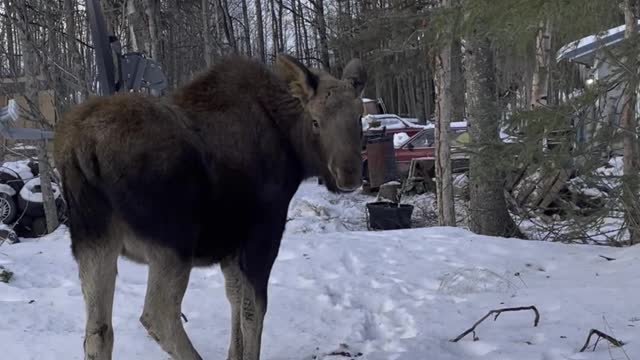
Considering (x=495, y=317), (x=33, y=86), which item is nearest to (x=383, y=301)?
(x=495, y=317)

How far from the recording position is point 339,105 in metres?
3.84

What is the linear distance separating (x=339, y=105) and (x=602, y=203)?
14.9 feet

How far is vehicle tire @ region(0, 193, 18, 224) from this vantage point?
13.0 m

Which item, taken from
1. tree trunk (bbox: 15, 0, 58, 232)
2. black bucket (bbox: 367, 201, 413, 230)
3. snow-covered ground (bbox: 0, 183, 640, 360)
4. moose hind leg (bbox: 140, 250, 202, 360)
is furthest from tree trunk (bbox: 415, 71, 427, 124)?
moose hind leg (bbox: 140, 250, 202, 360)

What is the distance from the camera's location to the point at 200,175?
3422mm

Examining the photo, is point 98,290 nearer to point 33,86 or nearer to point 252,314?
point 252,314

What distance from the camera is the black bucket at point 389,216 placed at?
11.8m

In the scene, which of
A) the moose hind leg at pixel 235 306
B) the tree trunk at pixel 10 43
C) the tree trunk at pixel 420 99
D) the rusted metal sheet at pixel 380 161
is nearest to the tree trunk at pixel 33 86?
→ the tree trunk at pixel 10 43

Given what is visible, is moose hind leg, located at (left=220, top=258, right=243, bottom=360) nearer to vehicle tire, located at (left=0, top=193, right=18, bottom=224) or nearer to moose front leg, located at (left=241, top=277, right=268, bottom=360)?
moose front leg, located at (left=241, top=277, right=268, bottom=360)

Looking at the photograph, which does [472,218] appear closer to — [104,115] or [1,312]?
[1,312]

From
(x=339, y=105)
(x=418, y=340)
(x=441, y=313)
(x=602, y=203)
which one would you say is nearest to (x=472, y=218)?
(x=602, y=203)

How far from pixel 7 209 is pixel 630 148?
11398mm

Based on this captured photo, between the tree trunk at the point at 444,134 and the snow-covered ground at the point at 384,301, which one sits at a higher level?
the tree trunk at the point at 444,134

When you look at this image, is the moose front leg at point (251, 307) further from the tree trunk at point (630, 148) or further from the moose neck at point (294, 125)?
the tree trunk at point (630, 148)
